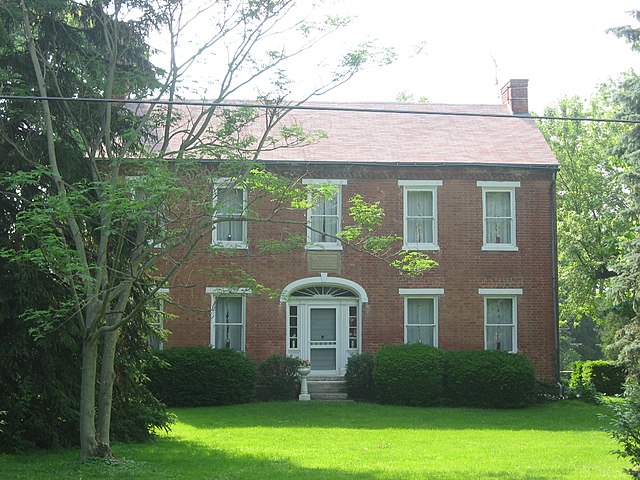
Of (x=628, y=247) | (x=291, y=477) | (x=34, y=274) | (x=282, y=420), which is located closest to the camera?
(x=291, y=477)

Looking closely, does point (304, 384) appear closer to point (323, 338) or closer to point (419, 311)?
point (323, 338)

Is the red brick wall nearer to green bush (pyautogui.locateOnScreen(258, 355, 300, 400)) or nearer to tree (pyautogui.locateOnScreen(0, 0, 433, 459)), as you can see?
green bush (pyautogui.locateOnScreen(258, 355, 300, 400))

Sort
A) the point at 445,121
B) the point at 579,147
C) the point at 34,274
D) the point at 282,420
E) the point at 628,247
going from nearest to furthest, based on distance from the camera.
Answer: the point at 34,274 < the point at 282,420 < the point at 628,247 < the point at 445,121 < the point at 579,147

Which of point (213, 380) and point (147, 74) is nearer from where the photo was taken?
point (147, 74)

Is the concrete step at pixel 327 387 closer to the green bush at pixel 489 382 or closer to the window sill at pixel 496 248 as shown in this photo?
the green bush at pixel 489 382

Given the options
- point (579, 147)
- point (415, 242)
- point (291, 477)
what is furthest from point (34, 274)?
point (579, 147)

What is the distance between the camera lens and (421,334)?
2502 centimetres

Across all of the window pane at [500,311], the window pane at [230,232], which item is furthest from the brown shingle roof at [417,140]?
the window pane at [500,311]

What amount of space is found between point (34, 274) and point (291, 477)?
222 inches

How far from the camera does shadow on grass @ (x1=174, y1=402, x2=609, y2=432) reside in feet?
63.5

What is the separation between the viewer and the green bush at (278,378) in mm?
23641

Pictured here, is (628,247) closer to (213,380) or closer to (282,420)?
(282,420)

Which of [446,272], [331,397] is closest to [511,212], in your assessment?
[446,272]

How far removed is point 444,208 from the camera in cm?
2517
